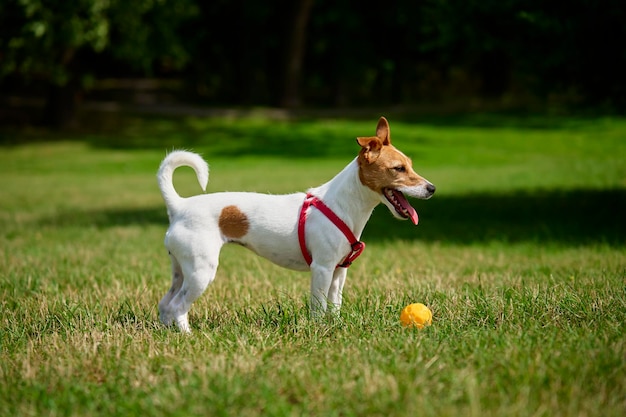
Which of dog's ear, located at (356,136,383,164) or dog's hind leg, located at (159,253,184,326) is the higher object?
dog's ear, located at (356,136,383,164)

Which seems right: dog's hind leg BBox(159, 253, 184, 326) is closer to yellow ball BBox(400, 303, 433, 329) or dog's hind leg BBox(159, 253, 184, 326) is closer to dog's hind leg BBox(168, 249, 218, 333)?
dog's hind leg BBox(168, 249, 218, 333)

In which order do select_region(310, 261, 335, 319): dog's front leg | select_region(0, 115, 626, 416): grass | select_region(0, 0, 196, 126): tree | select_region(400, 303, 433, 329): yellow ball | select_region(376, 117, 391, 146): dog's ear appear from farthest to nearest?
select_region(0, 0, 196, 126): tree, select_region(376, 117, 391, 146): dog's ear, select_region(310, 261, 335, 319): dog's front leg, select_region(400, 303, 433, 329): yellow ball, select_region(0, 115, 626, 416): grass

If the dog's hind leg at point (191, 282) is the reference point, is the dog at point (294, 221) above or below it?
above

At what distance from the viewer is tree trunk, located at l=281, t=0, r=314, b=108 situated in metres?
34.1

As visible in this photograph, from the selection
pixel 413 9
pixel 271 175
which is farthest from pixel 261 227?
pixel 413 9

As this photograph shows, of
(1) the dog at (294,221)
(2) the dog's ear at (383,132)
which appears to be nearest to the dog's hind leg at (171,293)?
(1) the dog at (294,221)

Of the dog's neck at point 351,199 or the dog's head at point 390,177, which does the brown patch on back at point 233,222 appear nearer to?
the dog's neck at point 351,199

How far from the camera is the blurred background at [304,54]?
11930 mm

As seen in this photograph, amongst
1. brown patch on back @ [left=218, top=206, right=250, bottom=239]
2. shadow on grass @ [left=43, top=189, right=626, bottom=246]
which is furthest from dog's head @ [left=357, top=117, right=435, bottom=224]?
shadow on grass @ [left=43, top=189, right=626, bottom=246]

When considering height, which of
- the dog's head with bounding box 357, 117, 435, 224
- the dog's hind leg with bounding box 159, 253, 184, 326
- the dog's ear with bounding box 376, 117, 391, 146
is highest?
the dog's ear with bounding box 376, 117, 391, 146

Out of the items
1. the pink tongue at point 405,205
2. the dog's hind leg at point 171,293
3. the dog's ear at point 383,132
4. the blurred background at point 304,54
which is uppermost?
the blurred background at point 304,54

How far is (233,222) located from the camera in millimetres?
5320

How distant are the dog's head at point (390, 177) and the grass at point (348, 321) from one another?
0.87 m

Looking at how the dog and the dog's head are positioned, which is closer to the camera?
the dog
